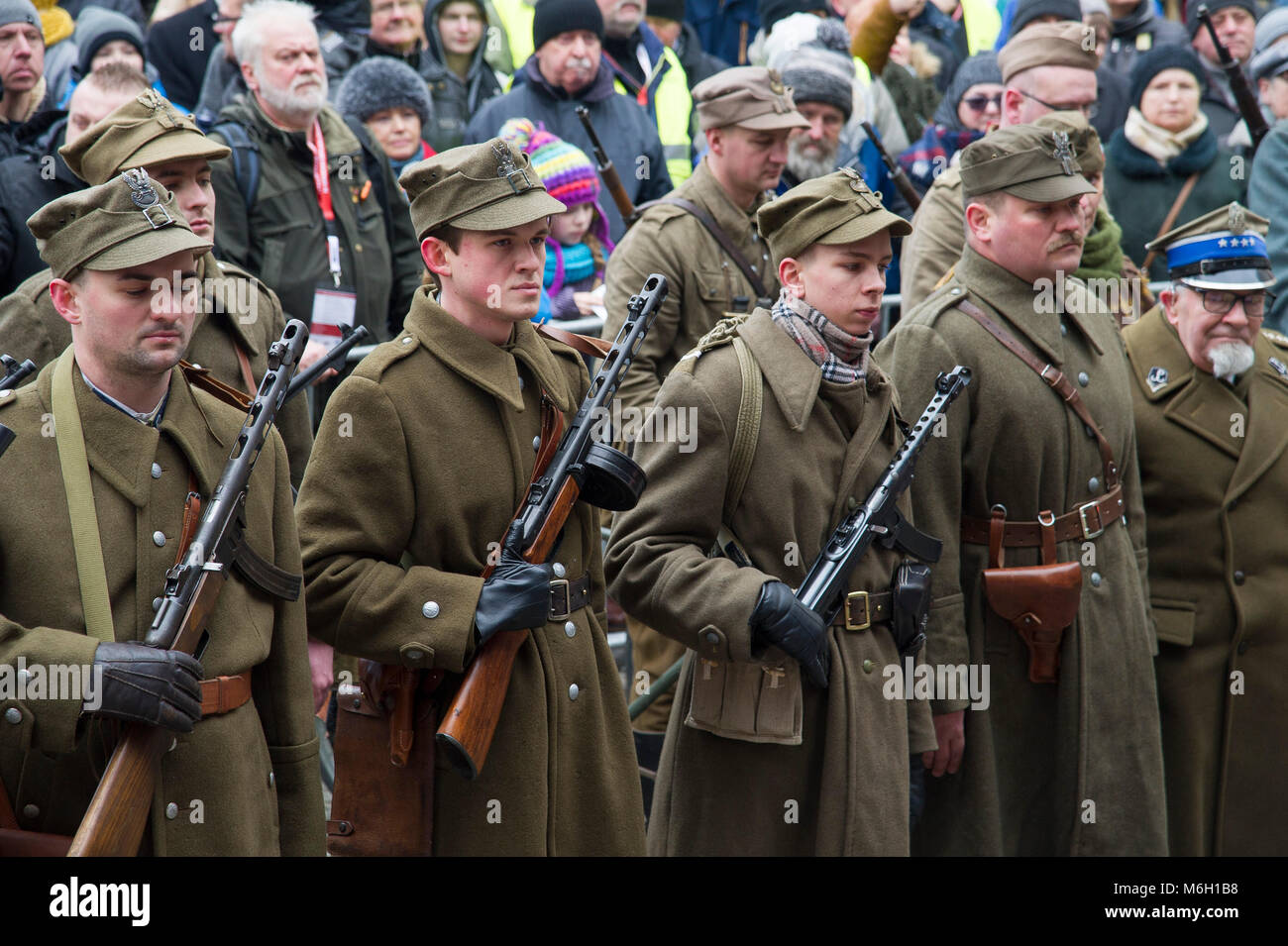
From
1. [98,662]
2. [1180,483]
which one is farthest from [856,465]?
[98,662]

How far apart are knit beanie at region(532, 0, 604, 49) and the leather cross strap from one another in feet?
13.0

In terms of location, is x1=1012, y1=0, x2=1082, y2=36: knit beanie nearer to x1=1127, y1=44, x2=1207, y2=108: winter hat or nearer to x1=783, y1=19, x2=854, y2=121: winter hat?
x1=1127, y1=44, x2=1207, y2=108: winter hat

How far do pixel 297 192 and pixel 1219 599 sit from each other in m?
3.88

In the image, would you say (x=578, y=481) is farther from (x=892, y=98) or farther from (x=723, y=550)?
(x=892, y=98)

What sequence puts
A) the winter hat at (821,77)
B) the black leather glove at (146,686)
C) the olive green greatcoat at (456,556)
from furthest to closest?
the winter hat at (821,77) < the olive green greatcoat at (456,556) < the black leather glove at (146,686)

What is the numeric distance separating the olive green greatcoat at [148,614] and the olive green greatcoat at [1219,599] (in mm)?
3151

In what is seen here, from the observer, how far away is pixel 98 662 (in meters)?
3.28

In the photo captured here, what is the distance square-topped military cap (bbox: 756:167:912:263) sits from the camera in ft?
14.5

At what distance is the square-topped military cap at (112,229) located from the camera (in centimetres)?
357

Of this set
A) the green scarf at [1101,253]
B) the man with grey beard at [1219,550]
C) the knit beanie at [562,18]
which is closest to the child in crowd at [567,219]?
the knit beanie at [562,18]

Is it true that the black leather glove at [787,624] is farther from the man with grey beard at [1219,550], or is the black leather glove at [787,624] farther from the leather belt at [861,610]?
→ the man with grey beard at [1219,550]

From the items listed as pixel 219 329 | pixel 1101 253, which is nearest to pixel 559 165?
pixel 1101 253

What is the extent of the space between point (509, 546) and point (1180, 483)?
2682 millimetres

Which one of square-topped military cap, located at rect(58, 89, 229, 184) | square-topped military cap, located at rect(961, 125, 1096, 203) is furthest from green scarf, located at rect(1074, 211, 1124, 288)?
square-topped military cap, located at rect(58, 89, 229, 184)
